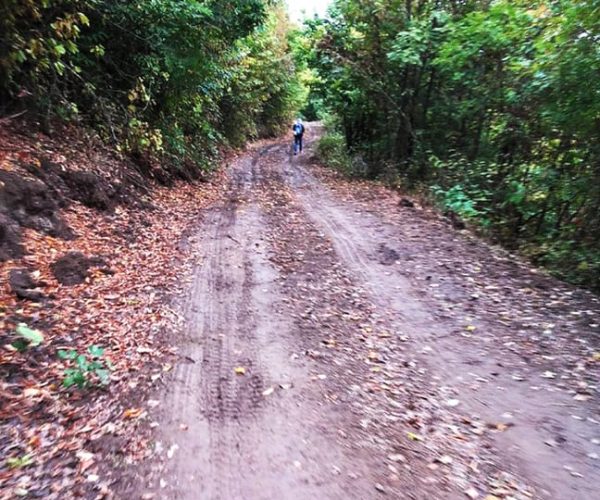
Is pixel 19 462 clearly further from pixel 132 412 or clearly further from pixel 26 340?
pixel 26 340

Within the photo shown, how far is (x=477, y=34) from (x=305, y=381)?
29.3 ft

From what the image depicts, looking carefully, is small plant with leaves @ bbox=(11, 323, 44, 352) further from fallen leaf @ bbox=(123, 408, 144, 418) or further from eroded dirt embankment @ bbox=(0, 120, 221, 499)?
fallen leaf @ bbox=(123, 408, 144, 418)

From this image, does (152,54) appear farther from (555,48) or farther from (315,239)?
(555,48)

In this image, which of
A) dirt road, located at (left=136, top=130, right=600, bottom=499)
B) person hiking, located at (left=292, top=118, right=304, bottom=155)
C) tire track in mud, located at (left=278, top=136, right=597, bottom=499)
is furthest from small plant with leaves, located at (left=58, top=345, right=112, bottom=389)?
person hiking, located at (left=292, top=118, right=304, bottom=155)

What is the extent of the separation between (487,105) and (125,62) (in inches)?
326

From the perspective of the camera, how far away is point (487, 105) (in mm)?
11414

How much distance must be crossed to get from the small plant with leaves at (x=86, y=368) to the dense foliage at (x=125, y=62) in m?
4.73

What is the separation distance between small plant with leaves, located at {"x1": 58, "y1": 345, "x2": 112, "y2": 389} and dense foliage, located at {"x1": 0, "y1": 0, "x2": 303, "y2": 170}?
4731 mm

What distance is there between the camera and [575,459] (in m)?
3.54

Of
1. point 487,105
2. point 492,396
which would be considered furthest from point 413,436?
point 487,105

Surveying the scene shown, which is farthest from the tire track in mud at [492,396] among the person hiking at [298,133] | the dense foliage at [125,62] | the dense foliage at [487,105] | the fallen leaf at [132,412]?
the person hiking at [298,133]

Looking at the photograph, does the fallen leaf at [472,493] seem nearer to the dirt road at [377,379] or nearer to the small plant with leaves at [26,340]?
the dirt road at [377,379]

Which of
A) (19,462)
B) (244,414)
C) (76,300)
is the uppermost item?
(76,300)

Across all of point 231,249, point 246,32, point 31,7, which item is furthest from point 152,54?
point 231,249
